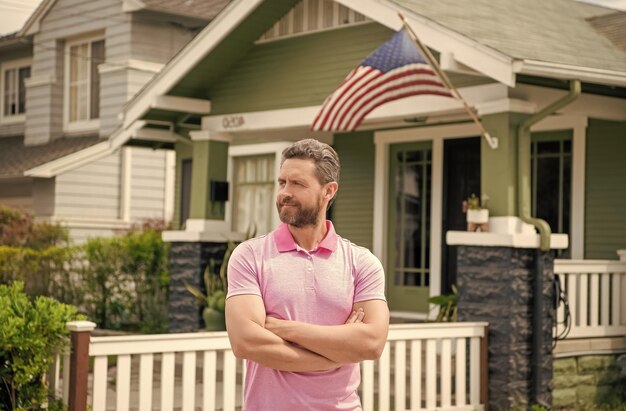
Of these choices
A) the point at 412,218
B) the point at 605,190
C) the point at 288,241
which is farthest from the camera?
the point at 412,218

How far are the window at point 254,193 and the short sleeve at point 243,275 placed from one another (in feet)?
40.1

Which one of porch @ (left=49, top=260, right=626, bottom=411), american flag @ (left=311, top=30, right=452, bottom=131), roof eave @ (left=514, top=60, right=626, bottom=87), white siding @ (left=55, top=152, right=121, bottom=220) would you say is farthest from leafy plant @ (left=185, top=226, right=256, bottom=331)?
white siding @ (left=55, top=152, right=121, bottom=220)

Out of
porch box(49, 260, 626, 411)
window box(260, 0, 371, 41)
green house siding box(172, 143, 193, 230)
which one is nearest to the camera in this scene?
porch box(49, 260, 626, 411)

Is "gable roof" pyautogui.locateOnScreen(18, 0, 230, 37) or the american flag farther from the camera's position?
"gable roof" pyautogui.locateOnScreen(18, 0, 230, 37)

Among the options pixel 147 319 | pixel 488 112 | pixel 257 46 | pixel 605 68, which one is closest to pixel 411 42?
pixel 488 112

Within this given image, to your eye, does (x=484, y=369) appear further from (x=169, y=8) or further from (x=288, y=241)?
(x=169, y=8)

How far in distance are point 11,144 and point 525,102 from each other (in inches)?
620

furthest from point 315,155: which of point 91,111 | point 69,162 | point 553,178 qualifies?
point 91,111

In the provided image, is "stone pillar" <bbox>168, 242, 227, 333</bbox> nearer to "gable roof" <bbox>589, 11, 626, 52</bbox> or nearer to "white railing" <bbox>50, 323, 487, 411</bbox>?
"white railing" <bbox>50, 323, 487, 411</bbox>

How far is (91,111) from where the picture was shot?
2155 cm

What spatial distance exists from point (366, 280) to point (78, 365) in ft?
12.2

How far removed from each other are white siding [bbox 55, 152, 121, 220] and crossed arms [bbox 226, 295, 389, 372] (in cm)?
1672

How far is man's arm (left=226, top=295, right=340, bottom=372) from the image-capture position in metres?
3.57

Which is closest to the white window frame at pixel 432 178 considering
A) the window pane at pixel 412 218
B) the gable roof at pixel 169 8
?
the window pane at pixel 412 218
